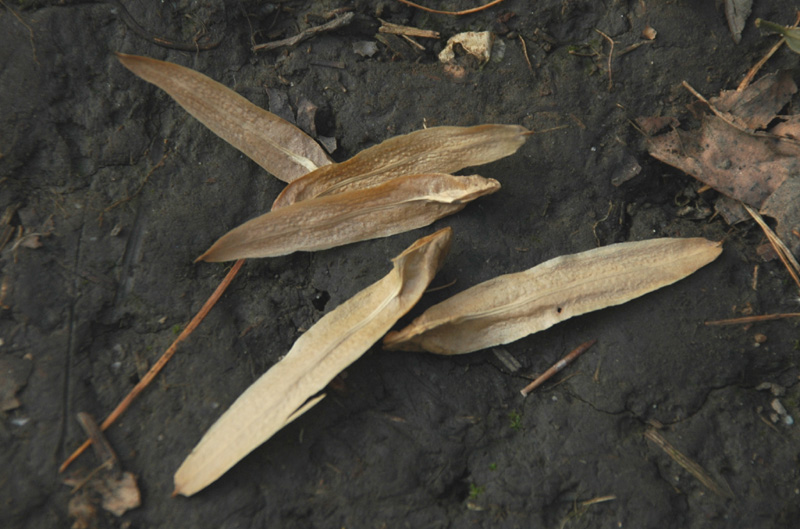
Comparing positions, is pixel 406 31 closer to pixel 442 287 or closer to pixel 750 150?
pixel 442 287

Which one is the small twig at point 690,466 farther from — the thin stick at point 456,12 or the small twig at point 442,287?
the thin stick at point 456,12

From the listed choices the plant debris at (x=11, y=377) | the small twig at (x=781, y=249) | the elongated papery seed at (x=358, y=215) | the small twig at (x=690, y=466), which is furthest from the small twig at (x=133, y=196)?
the small twig at (x=781, y=249)

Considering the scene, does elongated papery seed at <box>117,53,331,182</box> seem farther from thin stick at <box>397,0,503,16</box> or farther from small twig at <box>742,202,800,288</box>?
small twig at <box>742,202,800,288</box>

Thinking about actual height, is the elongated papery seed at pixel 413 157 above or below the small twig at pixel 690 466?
above

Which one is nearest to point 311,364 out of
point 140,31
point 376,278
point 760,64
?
point 376,278

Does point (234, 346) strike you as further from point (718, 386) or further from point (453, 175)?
point (718, 386)

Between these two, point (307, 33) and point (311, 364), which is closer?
point (311, 364)
